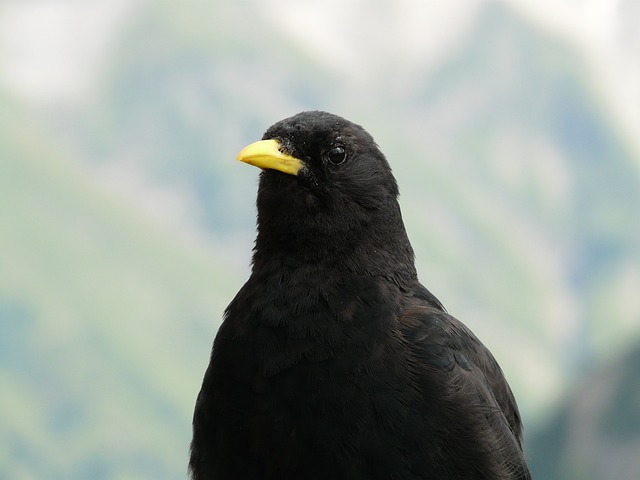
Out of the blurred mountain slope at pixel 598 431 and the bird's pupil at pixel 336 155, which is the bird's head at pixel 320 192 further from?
the blurred mountain slope at pixel 598 431

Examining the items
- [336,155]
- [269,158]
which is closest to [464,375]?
[336,155]

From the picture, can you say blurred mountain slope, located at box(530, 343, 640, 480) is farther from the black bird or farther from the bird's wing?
the black bird

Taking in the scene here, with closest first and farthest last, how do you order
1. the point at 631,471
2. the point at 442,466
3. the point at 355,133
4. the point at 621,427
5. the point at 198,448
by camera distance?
the point at 442,466 < the point at 198,448 < the point at 355,133 < the point at 631,471 < the point at 621,427

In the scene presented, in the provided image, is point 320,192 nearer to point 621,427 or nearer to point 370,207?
point 370,207

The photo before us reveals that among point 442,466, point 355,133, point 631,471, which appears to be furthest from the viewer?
point 631,471

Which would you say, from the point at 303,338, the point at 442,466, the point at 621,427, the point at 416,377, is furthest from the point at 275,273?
the point at 621,427

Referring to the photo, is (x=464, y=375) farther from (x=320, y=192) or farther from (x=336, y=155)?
(x=336, y=155)

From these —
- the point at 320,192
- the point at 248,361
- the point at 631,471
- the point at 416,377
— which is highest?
the point at 631,471
